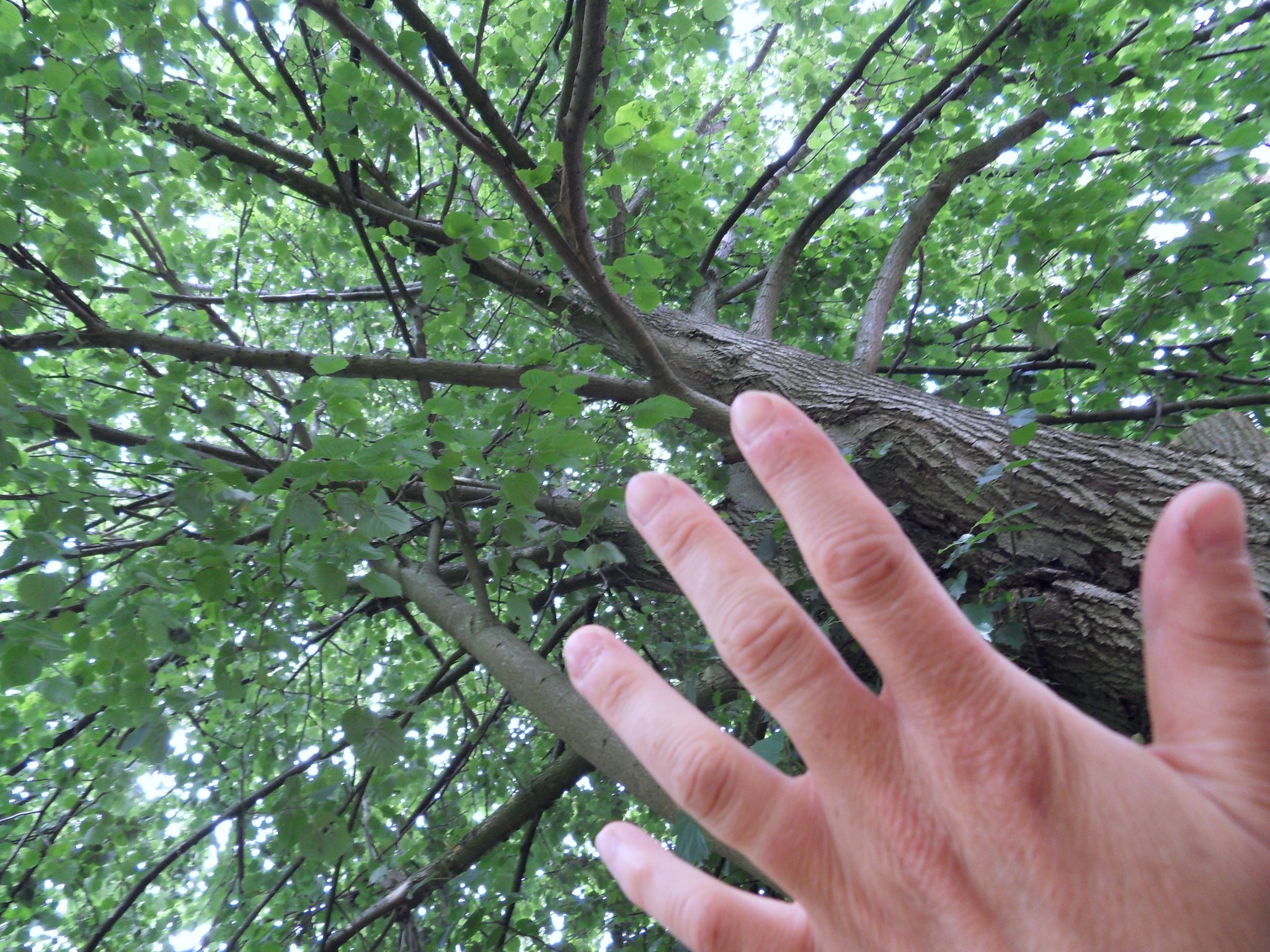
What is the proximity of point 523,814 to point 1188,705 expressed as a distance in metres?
2.75

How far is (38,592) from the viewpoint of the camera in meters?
1.76

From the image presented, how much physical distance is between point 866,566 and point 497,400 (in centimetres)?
176

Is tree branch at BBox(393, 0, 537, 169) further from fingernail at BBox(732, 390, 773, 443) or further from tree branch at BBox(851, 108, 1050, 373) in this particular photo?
tree branch at BBox(851, 108, 1050, 373)

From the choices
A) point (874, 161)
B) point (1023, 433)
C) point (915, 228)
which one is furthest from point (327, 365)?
point (915, 228)

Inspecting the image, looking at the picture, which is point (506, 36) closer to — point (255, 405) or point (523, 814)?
point (255, 405)

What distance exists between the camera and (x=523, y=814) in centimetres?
291

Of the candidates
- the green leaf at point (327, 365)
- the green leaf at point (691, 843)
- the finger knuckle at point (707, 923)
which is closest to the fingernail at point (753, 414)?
the finger knuckle at point (707, 923)

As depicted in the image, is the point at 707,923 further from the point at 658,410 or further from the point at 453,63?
the point at 453,63

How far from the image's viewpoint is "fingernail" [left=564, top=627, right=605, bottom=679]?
2.77 feet

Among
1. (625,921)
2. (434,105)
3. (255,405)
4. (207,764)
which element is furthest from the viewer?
(207,764)

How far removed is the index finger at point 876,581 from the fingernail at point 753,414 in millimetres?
11

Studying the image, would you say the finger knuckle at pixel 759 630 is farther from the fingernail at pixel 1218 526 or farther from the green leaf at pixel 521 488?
the green leaf at pixel 521 488

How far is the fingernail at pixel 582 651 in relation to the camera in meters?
0.85

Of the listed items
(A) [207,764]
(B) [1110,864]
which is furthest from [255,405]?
(B) [1110,864]
